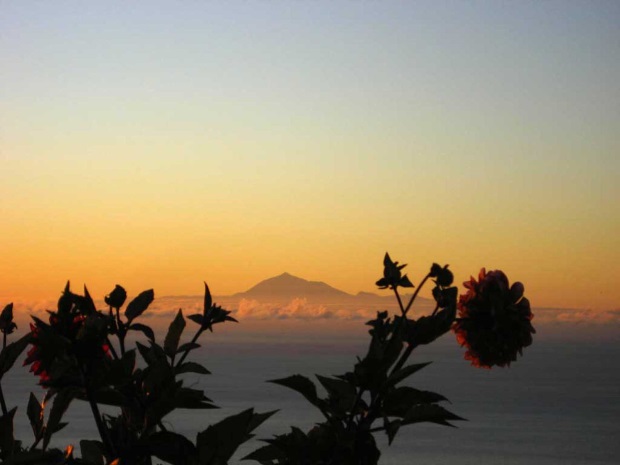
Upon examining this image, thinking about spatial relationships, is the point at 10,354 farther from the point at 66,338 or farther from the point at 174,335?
the point at 66,338

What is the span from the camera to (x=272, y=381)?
2887 millimetres

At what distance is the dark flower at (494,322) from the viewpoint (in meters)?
3.65

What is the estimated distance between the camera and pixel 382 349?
10.9 feet

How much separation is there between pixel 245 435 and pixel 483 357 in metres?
1.00

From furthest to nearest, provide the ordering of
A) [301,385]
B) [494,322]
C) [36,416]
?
[36,416] → [494,322] → [301,385]

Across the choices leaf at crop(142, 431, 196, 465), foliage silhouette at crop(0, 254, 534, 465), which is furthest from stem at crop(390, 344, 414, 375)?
leaf at crop(142, 431, 196, 465)

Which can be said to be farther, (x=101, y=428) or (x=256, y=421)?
(x=256, y=421)

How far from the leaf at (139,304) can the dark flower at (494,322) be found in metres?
1.30

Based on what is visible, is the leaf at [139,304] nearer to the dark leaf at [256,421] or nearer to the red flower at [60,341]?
the dark leaf at [256,421]

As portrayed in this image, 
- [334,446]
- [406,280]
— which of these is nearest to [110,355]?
[334,446]

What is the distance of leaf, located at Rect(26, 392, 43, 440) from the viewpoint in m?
3.92

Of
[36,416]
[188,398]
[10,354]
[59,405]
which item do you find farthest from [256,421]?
[10,354]

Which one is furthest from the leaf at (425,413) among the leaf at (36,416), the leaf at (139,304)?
the leaf at (36,416)

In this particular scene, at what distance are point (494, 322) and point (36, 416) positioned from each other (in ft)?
6.64
